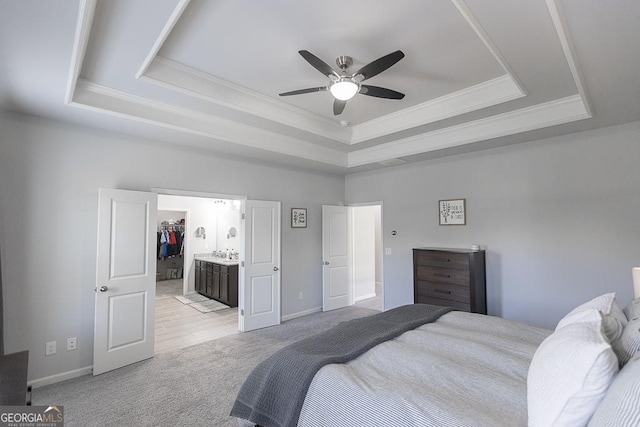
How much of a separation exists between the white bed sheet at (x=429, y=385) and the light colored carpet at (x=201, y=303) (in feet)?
15.0

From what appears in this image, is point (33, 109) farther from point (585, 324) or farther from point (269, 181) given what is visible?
point (585, 324)

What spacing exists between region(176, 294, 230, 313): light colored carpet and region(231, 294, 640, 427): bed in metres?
4.20

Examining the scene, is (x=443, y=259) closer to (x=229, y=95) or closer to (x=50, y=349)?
(x=229, y=95)

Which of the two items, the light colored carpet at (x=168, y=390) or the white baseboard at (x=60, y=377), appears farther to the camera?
the white baseboard at (x=60, y=377)

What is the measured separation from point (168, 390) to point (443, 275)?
347 centimetres

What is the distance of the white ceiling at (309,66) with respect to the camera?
1859 millimetres

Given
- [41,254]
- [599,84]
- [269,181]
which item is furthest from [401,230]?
[41,254]

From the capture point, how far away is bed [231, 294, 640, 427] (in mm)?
1037

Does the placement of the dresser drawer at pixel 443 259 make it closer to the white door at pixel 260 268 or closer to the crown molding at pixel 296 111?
the crown molding at pixel 296 111

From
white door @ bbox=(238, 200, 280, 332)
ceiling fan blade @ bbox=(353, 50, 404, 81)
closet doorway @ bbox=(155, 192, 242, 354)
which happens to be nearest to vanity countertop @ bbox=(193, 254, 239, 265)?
closet doorway @ bbox=(155, 192, 242, 354)

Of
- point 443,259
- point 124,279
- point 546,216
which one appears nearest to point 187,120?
point 124,279

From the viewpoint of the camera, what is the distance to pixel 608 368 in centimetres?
104

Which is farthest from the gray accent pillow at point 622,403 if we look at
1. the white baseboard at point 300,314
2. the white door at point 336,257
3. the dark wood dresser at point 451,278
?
the white door at point 336,257

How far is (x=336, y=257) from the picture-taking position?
19.1 feet
